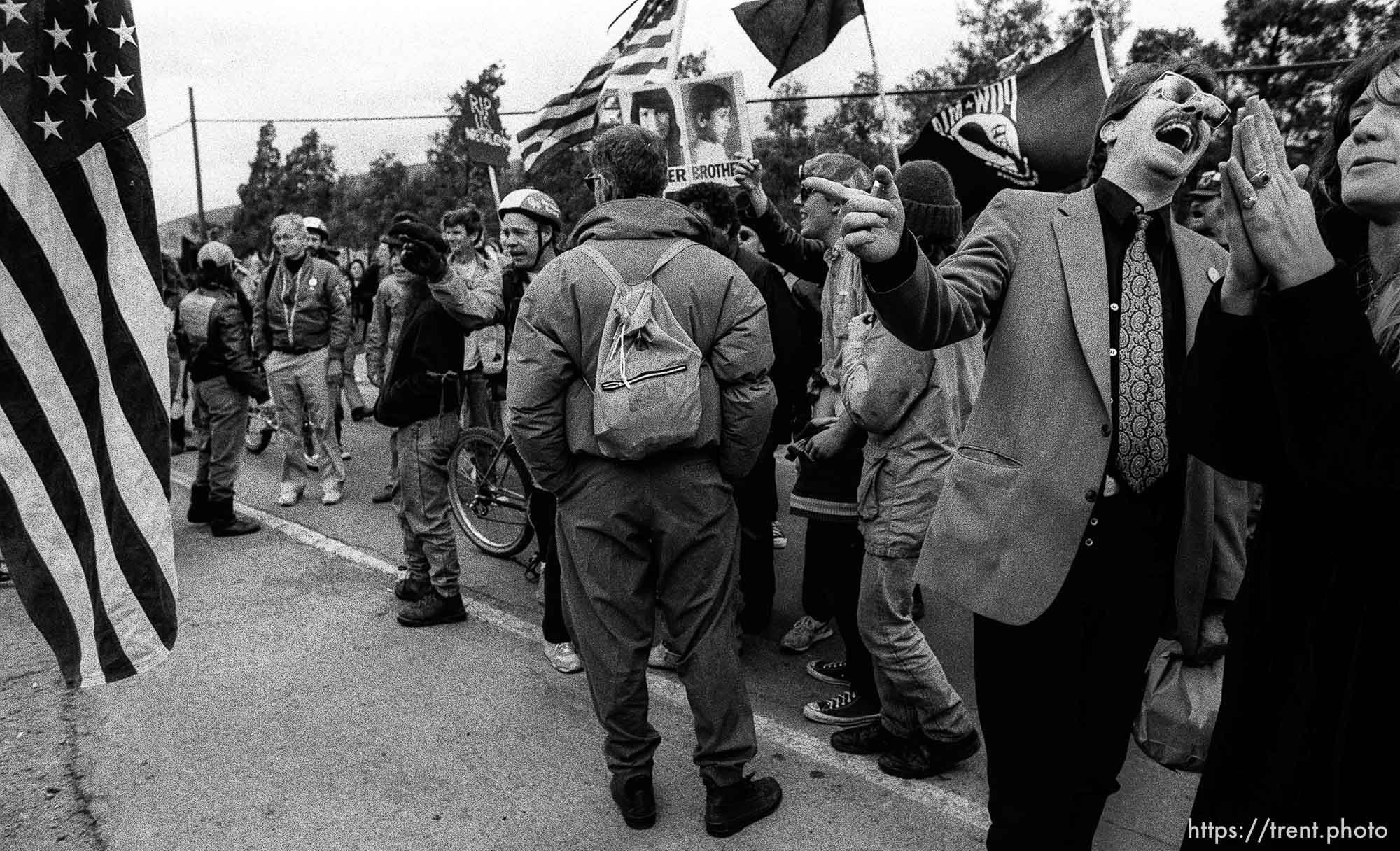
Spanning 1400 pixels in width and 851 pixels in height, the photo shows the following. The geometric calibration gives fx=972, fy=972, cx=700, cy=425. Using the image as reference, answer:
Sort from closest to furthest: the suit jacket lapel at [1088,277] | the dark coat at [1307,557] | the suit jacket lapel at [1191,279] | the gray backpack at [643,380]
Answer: the dark coat at [1307,557] < the suit jacket lapel at [1088,277] < the suit jacket lapel at [1191,279] < the gray backpack at [643,380]

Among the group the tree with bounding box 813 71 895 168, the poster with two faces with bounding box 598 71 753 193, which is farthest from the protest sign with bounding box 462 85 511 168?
the tree with bounding box 813 71 895 168

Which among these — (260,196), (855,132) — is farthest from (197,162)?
(855,132)

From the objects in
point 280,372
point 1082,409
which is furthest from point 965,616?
point 280,372

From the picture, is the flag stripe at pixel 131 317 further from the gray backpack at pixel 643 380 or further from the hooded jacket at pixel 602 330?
the gray backpack at pixel 643 380

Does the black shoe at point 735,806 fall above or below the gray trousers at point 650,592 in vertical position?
below

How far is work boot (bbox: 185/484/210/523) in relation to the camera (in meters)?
6.58

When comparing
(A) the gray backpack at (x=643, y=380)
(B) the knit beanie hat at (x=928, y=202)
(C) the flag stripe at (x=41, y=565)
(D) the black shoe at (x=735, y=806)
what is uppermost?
(B) the knit beanie hat at (x=928, y=202)

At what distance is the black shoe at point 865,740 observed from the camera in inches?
134

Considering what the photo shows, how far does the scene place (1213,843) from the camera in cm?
151

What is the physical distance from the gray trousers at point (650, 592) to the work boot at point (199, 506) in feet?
14.9

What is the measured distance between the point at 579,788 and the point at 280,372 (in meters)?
4.99

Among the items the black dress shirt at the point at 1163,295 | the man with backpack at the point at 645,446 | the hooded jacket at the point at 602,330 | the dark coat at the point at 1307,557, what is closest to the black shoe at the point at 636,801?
the man with backpack at the point at 645,446

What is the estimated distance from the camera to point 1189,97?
2150 mm

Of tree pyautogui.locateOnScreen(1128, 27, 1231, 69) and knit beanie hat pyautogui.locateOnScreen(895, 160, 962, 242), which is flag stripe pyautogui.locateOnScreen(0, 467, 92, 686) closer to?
knit beanie hat pyautogui.locateOnScreen(895, 160, 962, 242)
